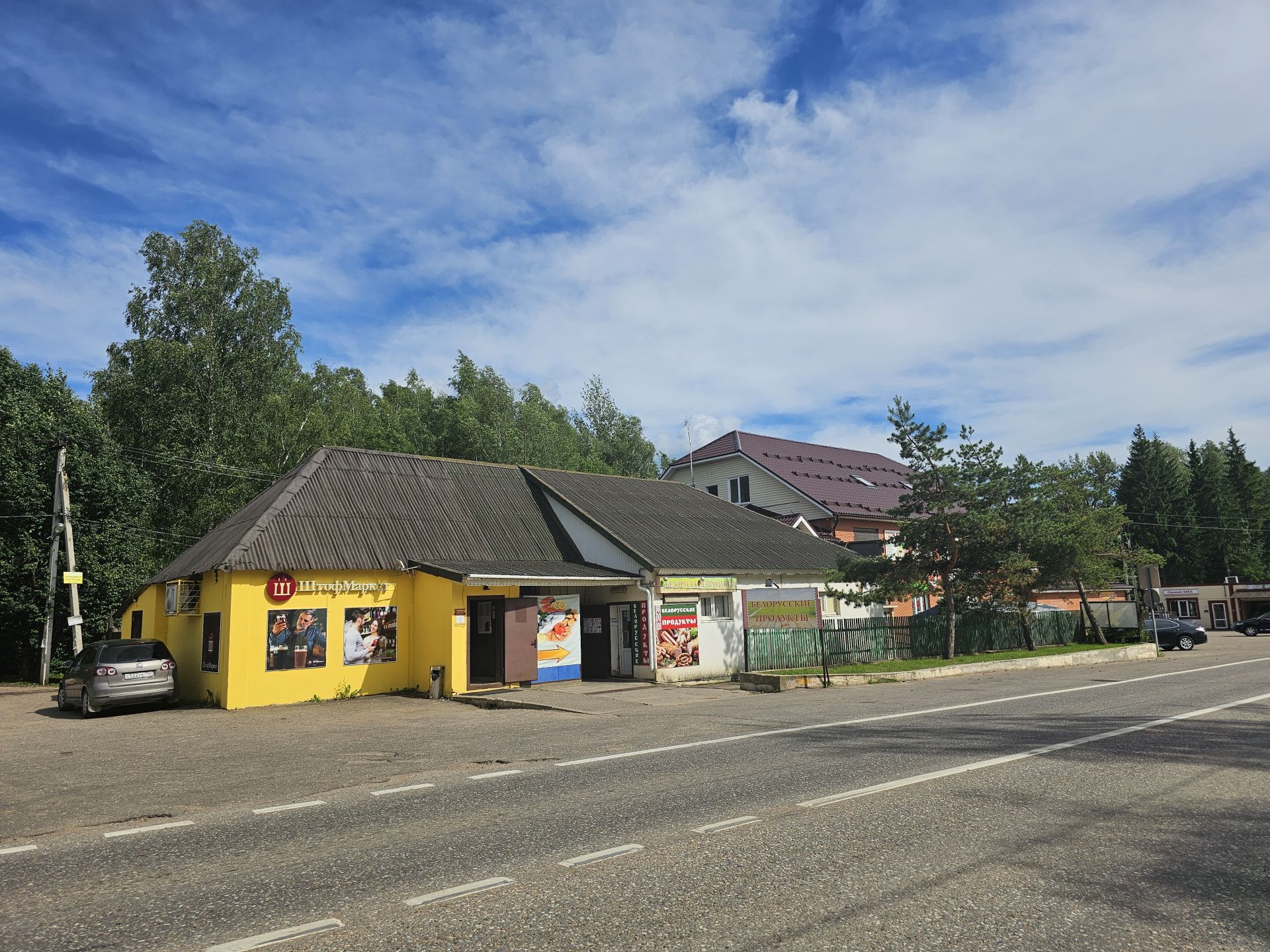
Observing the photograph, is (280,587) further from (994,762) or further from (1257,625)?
(1257,625)

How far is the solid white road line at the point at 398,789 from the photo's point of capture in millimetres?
8245

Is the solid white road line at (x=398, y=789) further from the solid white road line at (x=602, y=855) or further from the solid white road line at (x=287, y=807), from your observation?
the solid white road line at (x=602, y=855)

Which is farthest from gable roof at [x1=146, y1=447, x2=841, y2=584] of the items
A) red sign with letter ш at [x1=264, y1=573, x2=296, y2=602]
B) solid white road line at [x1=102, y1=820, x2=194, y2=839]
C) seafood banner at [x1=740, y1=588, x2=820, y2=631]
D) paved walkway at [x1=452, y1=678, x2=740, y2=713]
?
solid white road line at [x1=102, y1=820, x2=194, y2=839]

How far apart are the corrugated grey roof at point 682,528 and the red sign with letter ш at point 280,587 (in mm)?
9151

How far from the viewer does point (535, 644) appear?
70.3ft

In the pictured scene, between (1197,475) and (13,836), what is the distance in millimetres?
85570

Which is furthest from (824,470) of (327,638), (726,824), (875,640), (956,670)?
(726,824)

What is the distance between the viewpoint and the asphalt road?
434 centimetres

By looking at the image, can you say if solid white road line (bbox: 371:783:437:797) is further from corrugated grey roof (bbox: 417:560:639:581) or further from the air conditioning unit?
the air conditioning unit

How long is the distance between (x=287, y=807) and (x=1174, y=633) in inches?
1559

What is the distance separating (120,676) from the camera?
17.1 m

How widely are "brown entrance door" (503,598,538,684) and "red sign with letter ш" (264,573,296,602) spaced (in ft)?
17.1

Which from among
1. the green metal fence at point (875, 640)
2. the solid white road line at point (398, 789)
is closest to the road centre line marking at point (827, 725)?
the solid white road line at point (398, 789)

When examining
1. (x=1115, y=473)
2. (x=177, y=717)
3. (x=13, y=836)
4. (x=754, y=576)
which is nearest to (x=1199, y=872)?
(x=13, y=836)
